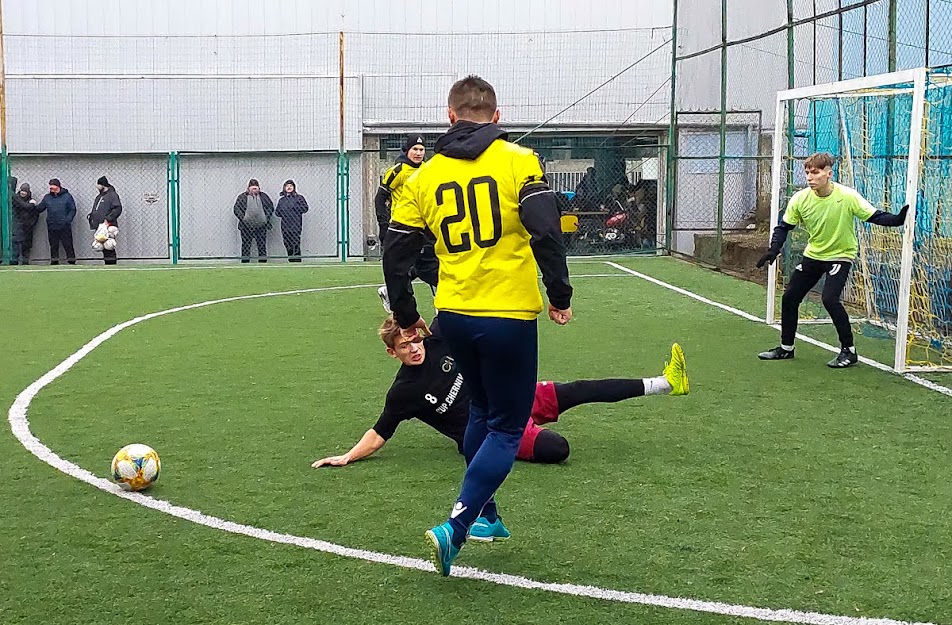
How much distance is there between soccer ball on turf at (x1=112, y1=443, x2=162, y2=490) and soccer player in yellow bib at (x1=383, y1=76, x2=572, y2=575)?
198 centimetres

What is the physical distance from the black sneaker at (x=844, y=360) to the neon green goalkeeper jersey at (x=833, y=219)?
2.58 feet

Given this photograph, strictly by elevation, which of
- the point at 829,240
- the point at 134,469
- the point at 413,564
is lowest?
the point at 413,564

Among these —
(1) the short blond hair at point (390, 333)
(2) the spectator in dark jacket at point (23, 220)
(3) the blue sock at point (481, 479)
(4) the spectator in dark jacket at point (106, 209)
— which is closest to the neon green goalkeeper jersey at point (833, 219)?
(1) the short blond hair at point (390, 333)

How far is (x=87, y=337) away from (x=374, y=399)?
4310 mm

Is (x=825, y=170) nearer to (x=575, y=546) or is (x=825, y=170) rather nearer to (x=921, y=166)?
(x=921, y=166)

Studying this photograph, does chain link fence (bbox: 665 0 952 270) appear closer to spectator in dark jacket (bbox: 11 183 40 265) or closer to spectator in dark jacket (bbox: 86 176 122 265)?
spectator in dark jacket (bbox: 86 176 122 265)

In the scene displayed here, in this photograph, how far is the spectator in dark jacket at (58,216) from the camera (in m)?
22.6

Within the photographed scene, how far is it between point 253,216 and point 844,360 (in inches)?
607

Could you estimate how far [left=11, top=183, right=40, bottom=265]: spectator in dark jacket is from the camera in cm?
2228

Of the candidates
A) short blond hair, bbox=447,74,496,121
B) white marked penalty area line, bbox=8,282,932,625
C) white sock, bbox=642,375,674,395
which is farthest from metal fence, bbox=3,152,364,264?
short blond hair, bbox=447,74,496,121

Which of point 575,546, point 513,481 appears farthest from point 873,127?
point 575,546

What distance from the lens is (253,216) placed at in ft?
74.7

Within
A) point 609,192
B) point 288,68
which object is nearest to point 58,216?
point 288,68

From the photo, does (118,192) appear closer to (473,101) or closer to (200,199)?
(200,199)
